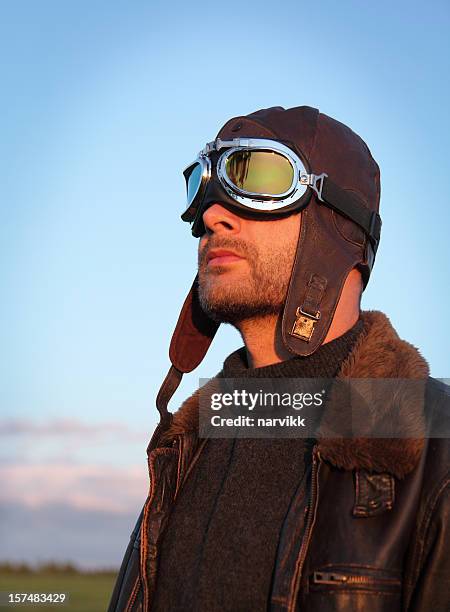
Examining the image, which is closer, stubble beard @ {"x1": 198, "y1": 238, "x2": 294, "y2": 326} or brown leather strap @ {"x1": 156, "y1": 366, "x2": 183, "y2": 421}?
stubble beard @ {"x1": 198, "y1": 238, "x2": 294, "y2": 326}

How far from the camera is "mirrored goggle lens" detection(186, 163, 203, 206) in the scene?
485cm

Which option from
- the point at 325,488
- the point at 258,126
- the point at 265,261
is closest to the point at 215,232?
the point at 265,261

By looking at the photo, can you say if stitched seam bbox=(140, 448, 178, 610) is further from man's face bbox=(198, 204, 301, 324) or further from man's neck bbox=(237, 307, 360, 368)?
man's face bbox=(198, 204, 301, 324)

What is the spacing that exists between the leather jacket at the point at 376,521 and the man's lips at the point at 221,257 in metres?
1.16

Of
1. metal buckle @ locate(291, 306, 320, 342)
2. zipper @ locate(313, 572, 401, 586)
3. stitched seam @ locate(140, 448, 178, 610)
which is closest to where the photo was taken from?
zipper @ locate(313, 572, 401, 586)

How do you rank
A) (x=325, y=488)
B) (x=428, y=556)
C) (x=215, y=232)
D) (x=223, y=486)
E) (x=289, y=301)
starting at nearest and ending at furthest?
(x=428, y=556)
(x=325, y=488)
(x=223, y=486)
(x=289, y=301)
(x=215, y=232)

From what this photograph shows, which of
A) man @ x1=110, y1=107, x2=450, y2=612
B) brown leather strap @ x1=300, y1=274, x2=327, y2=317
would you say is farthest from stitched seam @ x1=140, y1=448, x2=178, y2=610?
brown leather strap @ x1=300, y1=274, x2=327, y2=317

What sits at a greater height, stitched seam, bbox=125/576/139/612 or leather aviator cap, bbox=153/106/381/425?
leather aviator cap, bbox=153/106/381/425

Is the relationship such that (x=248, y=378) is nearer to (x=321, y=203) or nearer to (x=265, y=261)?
(x=265, y=261)

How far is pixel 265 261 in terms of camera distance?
4391 mm

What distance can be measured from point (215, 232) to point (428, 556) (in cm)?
218

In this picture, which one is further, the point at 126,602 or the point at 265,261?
the point at 265,261

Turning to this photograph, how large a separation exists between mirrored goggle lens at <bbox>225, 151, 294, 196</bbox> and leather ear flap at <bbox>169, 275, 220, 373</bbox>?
34.3 inches

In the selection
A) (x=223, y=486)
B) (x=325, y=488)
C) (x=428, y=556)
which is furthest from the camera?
(x=223, y=486)
